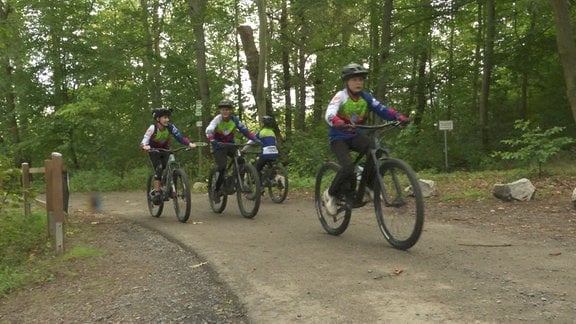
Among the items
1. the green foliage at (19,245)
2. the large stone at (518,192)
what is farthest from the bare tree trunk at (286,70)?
the green foliage at (19,245)

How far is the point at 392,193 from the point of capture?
5227 millimetres

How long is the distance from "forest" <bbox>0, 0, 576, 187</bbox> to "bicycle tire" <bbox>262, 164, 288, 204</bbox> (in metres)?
4.60

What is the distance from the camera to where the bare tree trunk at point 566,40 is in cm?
1109

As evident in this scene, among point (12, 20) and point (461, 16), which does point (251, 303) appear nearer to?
point (461, 16)

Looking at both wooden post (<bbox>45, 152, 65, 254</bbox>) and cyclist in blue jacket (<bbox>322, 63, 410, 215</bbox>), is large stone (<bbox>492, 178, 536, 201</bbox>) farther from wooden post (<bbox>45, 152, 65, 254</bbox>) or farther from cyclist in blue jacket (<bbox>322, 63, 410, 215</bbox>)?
wooden post (<bbox>45, 152, 65, 254</bbox>)

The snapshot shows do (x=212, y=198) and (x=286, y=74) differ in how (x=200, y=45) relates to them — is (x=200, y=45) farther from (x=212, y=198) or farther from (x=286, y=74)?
(x=212, y=198)

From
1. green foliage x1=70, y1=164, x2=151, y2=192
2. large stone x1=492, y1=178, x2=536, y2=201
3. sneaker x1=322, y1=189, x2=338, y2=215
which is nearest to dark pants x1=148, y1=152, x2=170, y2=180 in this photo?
sneaker x1=322, y1=189, x2=338, y2=215

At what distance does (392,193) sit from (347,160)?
72 centimetres

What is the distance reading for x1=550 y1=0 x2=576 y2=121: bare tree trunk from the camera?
11.1 metres

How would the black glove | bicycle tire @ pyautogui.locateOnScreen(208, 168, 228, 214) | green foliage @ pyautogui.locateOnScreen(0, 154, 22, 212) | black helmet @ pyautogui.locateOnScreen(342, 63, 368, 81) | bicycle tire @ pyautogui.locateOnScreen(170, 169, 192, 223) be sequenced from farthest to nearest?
1. bicycle tire @ pyautogui.locateOnScreen(208, 168, 228, 214)
2. the black glove
3. bicycle tire @ pyautogui.locateOnScreen(170, 169, 192, 223)
4. green foliage @ pyautogui.locateOnScreen(0, 154, 22, 212)
5. black helmet @ pyautogui.locateOnScreen(342, 63, 368, 81)

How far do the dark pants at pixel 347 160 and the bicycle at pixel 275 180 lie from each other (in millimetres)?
4464

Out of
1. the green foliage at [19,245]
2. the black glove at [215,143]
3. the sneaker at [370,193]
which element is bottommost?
the green foliage at [19,245]

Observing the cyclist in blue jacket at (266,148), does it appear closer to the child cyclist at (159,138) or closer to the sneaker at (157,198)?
the child cyclist at (159,138)

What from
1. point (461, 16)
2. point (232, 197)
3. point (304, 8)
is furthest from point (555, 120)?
point (232, 197)
